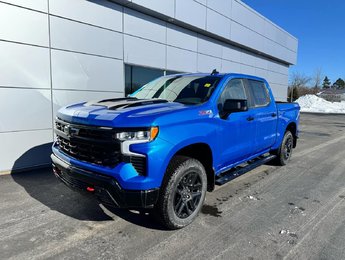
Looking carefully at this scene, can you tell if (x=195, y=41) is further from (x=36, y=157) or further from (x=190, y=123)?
(x=190, y=123)

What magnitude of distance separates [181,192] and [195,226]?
0.54 metres

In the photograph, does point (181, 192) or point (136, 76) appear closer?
point (181, 192)

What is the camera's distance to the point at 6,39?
6.20 metres

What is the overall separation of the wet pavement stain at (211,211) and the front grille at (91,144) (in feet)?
5.90

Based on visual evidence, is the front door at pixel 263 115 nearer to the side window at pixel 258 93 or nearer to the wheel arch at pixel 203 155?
the side window at pixel 258 93

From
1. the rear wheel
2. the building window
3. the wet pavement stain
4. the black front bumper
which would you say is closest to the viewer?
the black front bumper

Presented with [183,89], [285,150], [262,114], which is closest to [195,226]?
[183,89]

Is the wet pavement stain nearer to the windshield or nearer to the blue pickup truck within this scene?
the blue pickup truck

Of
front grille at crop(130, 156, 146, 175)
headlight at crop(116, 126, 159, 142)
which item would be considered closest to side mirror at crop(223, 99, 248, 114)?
headlight at crop(116, 126, 159, 142)

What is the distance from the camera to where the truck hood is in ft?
10.2

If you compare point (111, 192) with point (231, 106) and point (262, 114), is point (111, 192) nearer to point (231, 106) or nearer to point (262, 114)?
point (231, 106)

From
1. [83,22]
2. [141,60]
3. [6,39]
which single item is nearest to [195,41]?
[141,60]

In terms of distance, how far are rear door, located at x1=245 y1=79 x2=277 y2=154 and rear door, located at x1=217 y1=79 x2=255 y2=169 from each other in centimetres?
24

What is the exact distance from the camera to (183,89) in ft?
14.9
